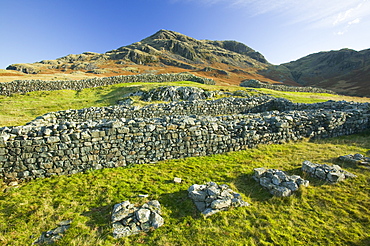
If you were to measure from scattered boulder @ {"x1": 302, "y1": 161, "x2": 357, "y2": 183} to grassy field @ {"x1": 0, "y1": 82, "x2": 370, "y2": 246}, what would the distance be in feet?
1.01

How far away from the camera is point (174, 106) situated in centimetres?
2250

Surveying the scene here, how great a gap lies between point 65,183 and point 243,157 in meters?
9.69

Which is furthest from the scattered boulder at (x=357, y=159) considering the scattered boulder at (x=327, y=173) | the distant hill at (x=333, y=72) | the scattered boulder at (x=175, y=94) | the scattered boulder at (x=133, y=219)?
the distant hill at (x=333, y=72)

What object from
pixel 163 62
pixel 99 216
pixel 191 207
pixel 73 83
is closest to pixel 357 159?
pixel 191 207

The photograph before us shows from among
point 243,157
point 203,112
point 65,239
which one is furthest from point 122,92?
point 65,239

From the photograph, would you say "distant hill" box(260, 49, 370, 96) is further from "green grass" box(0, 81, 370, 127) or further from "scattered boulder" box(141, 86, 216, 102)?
"scattered boulder" box(141, 86, 216, 102)

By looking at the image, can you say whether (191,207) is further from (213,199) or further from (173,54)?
(173,54)

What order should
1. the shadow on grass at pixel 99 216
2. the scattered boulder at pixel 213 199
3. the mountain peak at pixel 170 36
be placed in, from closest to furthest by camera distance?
1. the shadow on grass at pixel 99 216
2. the scattered boulder at pixel 213 199
3. the mountain peak at pixel 170 36

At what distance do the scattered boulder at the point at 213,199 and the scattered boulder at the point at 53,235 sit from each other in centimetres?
435

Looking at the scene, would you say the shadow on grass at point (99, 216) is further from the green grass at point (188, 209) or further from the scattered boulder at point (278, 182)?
the scattered boulder at point (278, 182)

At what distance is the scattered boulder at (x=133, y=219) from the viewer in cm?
529

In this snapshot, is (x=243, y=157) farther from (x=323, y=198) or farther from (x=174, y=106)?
(x=174, y=106)

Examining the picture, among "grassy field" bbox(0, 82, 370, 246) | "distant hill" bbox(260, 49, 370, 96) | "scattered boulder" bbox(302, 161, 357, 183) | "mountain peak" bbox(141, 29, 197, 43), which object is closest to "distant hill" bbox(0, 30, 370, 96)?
"distant hill" bbox(260, 49, 370, 96)

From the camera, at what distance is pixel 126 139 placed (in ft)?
31.7
